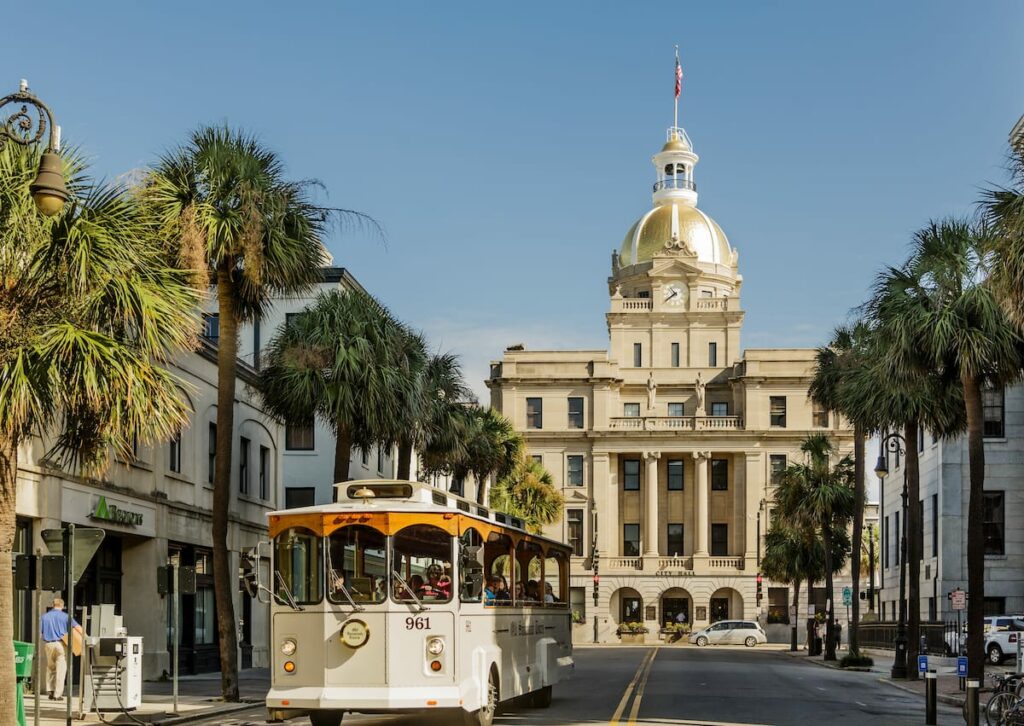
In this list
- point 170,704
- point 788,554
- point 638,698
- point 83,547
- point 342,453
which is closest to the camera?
point 83,547

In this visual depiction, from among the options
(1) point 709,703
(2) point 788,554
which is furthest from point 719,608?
(1) point 709,703

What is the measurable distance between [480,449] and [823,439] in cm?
1504

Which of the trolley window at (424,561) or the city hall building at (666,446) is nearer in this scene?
the trolley window at (424,561)

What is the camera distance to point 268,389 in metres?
35.2

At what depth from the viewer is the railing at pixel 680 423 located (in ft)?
339

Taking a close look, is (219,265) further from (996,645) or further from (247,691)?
(996,645)

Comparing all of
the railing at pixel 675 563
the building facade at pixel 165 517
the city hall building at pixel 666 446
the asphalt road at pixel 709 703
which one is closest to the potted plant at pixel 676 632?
the city hall building at pixel 666 446

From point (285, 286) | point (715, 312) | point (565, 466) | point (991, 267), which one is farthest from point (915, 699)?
point (715, 312)

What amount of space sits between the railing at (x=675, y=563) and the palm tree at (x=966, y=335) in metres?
70.9

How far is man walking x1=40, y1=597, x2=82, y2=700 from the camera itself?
24844 millimetres

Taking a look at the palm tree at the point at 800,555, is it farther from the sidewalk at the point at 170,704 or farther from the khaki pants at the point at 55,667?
the khaki pants at the point at 55,667

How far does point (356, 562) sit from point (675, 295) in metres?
94.1

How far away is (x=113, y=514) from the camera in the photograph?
30.8m

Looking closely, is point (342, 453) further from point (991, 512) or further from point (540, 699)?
point (991, 512)
